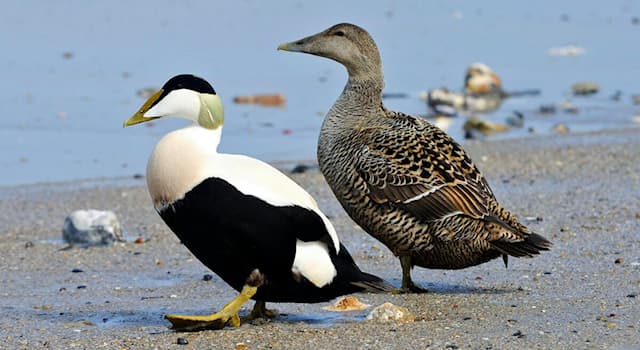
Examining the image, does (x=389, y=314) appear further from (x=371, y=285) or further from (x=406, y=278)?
(x=406, y=278)

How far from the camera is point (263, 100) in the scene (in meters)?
13.3

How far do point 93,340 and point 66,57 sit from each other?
1087 cm

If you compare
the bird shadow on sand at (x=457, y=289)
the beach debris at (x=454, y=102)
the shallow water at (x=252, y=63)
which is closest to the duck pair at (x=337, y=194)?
the bird shadow on sand at (x=457, y=289)

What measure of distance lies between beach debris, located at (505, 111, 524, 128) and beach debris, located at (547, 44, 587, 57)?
15.3 feet

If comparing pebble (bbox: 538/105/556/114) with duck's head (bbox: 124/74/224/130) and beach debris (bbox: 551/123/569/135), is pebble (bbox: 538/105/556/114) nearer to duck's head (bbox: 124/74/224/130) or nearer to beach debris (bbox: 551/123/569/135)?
beach debris (bbox: 551/123/569/135)

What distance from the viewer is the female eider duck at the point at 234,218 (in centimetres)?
535

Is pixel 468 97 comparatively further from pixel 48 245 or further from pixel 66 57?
pixel 48 245

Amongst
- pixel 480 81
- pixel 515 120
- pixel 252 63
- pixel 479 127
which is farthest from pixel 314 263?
pixel 252 63

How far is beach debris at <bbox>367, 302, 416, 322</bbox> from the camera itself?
218 inches

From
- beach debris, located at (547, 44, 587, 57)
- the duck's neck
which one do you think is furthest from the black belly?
beach debris, located at (547, 44, 587, 57)

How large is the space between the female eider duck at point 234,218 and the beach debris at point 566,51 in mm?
11660

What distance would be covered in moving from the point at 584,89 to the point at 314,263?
9.08 meters

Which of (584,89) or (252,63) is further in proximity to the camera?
(252,63)

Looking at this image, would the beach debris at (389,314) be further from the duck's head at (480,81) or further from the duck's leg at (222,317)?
the duck's head at (480,81)
